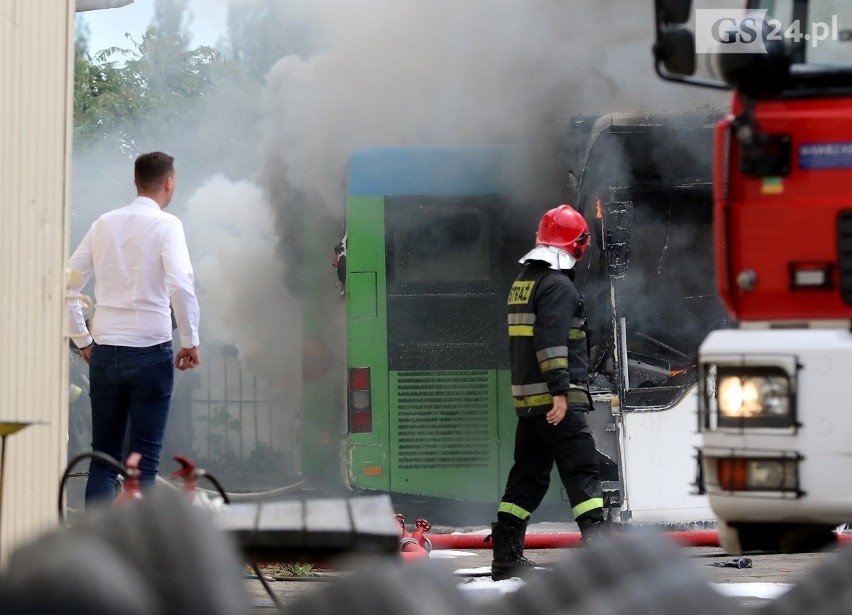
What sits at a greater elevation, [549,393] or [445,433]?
[549,393]

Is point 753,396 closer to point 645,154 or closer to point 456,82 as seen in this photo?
point 645,154

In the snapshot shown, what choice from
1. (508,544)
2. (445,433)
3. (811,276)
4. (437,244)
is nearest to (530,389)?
(508,544)

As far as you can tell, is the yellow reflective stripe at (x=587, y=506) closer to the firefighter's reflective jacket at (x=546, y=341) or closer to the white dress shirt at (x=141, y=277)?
the firefighter's reflective jacket at (x=546, y=341)

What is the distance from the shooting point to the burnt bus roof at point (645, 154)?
872 centimetres

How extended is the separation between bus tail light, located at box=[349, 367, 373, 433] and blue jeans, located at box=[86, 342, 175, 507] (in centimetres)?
386

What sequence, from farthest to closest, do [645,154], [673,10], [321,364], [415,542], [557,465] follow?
[321,364] → [645,154] → [415,542] → [557,465] → [673,10]

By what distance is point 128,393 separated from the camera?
5.65 metres

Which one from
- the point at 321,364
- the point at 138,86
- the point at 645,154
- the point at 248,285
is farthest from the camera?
the point at 138,86

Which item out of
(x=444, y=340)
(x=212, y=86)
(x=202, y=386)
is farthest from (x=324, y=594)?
(x=212, y=86)

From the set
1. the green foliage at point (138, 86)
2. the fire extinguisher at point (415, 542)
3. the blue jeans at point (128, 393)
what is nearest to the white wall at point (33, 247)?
the blue jeans at point (128, 393)

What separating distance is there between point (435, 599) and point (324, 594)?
0.48ft

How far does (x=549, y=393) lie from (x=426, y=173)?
320 centimetres

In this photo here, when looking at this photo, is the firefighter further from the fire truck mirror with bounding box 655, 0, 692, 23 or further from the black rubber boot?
the fire truck mirror with bounding box 655, 0, 692, 23

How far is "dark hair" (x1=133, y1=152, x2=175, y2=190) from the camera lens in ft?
19.1
